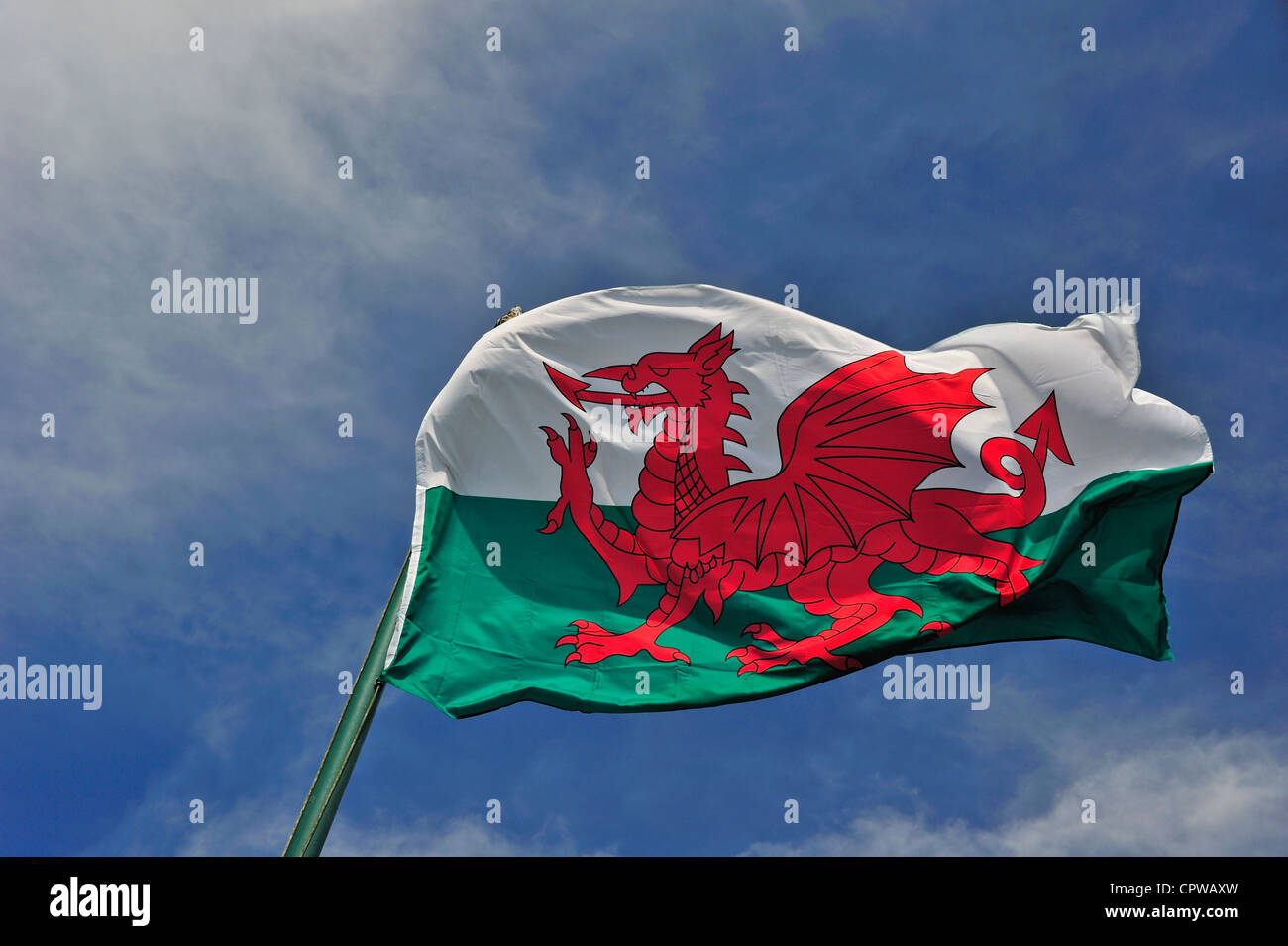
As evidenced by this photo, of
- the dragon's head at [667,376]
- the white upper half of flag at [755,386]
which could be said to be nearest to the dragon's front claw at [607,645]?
the white upper half of flag at [755,386]

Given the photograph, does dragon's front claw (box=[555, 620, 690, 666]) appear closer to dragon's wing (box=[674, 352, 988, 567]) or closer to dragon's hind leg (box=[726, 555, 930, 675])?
dragon's hind leg (box=[726, 555, 930, 675])

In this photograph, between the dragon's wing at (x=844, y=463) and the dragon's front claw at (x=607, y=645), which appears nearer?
the dragon's front claw at (x=607, y=645)

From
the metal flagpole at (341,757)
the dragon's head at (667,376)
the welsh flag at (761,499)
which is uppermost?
the dragon's head at (667,376)

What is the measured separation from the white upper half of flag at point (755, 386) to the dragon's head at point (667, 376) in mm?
111

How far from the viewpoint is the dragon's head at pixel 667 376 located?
640 inches

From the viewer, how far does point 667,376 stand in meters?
16.4

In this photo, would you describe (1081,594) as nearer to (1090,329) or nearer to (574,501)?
(1090,329)

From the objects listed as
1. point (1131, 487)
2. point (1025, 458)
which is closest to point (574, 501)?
point (1025, 458)

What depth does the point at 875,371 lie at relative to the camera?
1667 centimetres

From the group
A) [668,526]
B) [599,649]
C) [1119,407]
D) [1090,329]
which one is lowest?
[599,649]

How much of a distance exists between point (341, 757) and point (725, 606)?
17.2 ft

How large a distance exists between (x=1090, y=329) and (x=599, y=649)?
735 centimetres

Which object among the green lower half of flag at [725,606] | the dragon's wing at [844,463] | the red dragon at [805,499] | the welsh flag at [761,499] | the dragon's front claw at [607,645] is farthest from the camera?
the dragon's wing at [844,463]

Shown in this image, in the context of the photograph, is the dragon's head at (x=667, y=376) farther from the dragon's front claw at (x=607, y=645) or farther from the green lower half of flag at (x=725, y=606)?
the dragon's front claw at (x=607, y=645)
